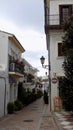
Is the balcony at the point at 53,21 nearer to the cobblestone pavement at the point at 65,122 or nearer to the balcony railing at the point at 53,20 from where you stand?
the balcony railing at the point at 53,20

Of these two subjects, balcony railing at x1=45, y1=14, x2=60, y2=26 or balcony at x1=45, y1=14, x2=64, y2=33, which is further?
balcony railing at x1=45, y1=14, x2=60, y2=26

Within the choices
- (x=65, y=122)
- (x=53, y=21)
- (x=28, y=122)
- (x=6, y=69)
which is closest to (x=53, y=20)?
(x=53, y=21)

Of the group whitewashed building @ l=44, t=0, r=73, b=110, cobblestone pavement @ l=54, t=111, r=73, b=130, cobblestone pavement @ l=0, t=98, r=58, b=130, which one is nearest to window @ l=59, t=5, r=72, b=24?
whitewashed building @ l=44, t=0, r=73, b=110

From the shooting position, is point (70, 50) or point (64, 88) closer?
point (70, 50)

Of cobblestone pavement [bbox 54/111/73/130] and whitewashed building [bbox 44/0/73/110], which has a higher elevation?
whitewashed building [bbox 44/0/73/110]

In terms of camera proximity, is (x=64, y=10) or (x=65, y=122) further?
(x=64, y=10)

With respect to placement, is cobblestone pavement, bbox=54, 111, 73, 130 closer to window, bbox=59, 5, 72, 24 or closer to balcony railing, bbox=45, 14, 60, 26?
balcony railing, bbox=45, 14, 60, 26

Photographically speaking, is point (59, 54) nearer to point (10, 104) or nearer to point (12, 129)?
point (10, 104)

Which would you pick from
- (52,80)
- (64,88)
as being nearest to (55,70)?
(52,80)

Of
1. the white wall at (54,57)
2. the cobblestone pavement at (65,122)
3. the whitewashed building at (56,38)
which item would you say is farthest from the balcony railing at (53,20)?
the cobblestone pavement at (65,122)

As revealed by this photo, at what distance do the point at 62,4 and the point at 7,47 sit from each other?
6397 millimetres

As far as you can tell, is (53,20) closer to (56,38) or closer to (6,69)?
(56,38)

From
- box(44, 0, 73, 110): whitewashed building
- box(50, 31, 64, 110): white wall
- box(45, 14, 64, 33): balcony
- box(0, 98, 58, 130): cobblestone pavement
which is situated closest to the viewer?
box(0, 98, 58, 130): cobblestone pavement

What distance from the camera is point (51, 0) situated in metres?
32.4
